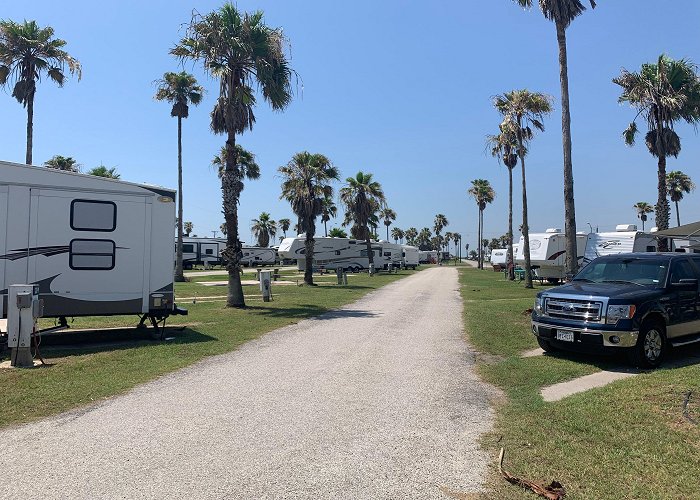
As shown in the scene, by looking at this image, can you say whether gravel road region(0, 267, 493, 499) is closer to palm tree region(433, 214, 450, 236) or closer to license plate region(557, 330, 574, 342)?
license plate region(557, 330, 574, 342)

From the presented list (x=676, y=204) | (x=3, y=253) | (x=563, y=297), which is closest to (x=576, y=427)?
(x=563, y=297)

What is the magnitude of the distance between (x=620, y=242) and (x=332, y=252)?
30.3 meters

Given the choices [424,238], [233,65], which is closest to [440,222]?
[424,238]

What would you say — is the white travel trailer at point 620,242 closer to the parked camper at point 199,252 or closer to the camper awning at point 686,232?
the camper awning at point 686,232

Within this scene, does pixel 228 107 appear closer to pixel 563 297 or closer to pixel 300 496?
pixel 563 297

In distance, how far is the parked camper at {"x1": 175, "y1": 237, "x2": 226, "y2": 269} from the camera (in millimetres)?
60125

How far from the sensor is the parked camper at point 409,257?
223ft

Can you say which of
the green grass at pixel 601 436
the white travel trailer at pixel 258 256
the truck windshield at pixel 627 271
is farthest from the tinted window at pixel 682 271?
the white travel trailer at pixel 258 256

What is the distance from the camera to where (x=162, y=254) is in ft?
36.8

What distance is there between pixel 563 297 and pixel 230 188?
12545 mm

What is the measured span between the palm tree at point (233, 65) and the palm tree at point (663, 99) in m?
14.0

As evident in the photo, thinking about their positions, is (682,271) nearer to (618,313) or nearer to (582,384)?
(618,313)

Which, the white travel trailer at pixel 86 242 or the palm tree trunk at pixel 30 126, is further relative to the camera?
the palm tree trunk at pixel 30 126

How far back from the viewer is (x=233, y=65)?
1817cm
